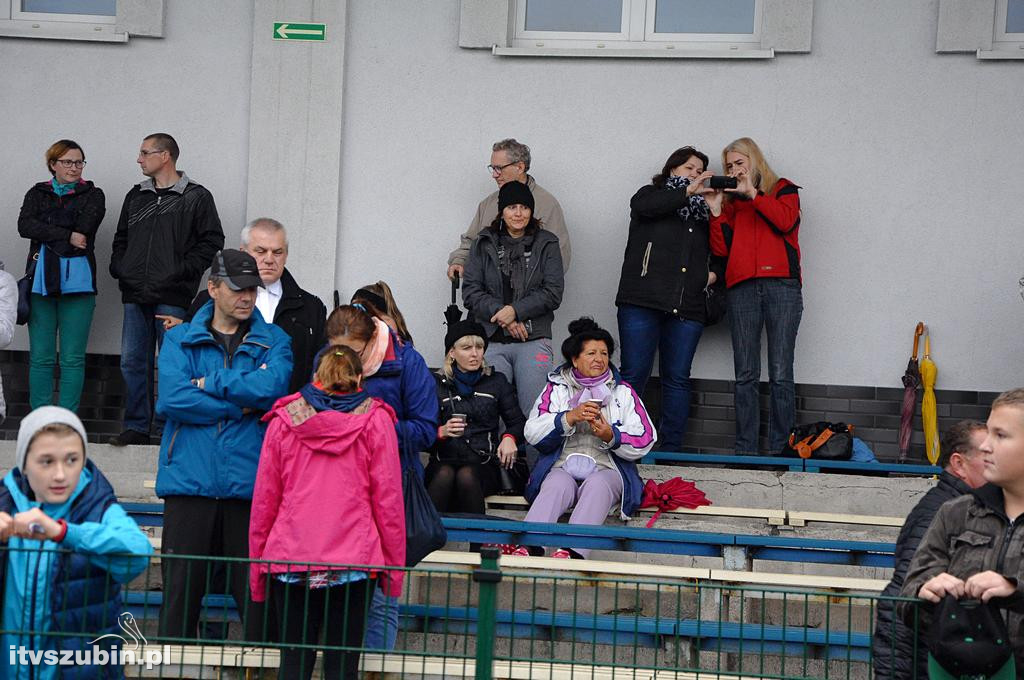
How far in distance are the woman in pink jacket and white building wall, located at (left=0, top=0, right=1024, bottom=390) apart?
4.41 meters

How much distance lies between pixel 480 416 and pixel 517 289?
3.57 ft

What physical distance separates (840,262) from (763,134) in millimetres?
1031

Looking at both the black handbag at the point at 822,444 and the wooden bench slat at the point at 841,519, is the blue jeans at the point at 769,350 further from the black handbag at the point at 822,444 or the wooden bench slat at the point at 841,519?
the wooden bench slat at the point at 841,519

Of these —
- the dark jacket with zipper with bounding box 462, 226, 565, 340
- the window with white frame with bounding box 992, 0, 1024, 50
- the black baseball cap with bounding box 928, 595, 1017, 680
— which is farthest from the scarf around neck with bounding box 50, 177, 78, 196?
the black baseball cap with bounding box 928, 595, 1017, 680

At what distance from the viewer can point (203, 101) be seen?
10.1m

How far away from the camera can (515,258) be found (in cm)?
877

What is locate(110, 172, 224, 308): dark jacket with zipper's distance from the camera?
893 centimetres

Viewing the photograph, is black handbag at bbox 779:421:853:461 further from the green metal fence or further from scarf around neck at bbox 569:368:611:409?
the green metal fence

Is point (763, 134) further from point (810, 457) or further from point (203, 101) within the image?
point (203, 101)

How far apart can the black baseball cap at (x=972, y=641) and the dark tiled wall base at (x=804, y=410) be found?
542 centimetres

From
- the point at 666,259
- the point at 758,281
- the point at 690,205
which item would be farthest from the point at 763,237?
the point at 666,259

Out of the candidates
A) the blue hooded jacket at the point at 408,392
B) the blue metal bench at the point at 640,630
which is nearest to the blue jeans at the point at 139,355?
the blue hooded jacket at the point at 408,392

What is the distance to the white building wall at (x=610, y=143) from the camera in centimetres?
945

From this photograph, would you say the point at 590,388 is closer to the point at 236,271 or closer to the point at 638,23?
the point at 236,271
